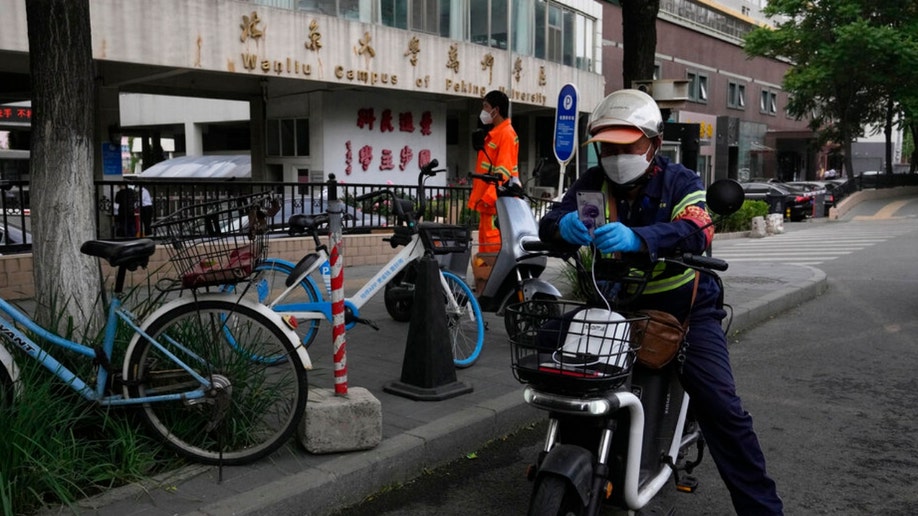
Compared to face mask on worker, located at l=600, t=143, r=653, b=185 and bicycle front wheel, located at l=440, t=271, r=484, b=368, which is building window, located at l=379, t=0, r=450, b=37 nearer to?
bicycle front wheel, located at l=440, t=271, r=484, b=368

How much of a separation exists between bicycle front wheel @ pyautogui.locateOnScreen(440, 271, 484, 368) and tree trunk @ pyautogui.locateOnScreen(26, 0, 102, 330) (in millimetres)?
2521

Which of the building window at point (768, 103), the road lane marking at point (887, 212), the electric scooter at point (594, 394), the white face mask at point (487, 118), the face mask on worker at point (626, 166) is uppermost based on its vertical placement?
the building window at point (768, 103)

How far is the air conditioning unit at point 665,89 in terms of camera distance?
8.22 metres

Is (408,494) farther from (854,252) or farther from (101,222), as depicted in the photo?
(854,252)

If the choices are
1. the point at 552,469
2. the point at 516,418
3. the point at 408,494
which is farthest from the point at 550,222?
the point at 516,418

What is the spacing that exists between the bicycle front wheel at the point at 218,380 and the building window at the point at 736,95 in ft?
152

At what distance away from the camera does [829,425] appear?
195 inches

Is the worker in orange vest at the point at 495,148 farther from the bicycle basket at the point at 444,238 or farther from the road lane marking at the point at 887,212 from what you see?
the road lane marking at the point at 887,212

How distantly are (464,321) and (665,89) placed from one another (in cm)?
399

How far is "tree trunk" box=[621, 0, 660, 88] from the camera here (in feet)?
27.4

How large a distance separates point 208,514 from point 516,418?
2130 millimetres

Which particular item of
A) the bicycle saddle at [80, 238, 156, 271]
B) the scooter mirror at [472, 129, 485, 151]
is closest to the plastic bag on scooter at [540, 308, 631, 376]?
the bicycle saddle at [80, 238, 156, 271]

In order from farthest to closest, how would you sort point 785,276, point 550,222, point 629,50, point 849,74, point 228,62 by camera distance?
point 849,74
point 228,62
point 785,276
point 629,50
point 550,222

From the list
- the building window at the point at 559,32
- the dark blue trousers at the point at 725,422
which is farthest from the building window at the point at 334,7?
the dark blue trousers at the point at 725,422
